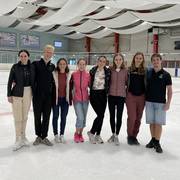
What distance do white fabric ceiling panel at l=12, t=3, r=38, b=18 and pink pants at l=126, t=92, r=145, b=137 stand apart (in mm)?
24179

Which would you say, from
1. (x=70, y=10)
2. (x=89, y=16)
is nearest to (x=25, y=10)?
(x=89, y=16)

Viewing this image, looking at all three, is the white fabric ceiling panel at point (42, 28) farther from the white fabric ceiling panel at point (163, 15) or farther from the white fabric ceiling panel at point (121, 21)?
the white fabric ceiling panel at point (163, 15)

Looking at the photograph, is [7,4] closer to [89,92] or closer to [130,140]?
[89,92]

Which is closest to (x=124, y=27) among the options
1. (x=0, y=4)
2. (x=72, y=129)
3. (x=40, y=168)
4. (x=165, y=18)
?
(x=165, y=18)

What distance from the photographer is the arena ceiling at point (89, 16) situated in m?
19.8

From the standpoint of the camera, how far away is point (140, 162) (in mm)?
3582

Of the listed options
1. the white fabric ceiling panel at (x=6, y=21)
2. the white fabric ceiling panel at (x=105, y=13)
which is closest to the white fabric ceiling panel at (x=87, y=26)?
the white fabric ceiling panel at (x=105, y=13)

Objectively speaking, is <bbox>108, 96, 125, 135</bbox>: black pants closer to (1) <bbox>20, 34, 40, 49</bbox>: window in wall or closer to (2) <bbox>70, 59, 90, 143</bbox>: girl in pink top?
(2) <bbox>70, 59, 90, 143</bbox>: girl in pink top

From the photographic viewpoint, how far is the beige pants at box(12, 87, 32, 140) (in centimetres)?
397

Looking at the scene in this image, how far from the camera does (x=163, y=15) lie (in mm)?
23828

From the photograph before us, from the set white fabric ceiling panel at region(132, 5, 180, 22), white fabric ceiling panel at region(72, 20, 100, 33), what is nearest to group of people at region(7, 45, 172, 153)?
white fabric ceiling panel at region(132, 5, 180, 22)

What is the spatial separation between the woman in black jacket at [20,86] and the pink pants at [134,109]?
4.53 feet

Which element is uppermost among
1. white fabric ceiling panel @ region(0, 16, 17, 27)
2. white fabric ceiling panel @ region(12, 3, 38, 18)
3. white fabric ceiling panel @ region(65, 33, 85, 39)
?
white fabric ceiling panel @ region(12, 3, 38, 18)

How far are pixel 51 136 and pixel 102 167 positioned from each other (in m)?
1.52
